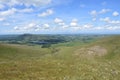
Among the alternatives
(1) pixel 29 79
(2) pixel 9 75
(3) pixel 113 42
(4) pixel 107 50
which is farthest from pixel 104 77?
(3) pixel 113 42

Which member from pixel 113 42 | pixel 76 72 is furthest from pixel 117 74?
pixel 113 42

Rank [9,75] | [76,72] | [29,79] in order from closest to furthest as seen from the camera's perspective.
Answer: [29,79], [9,75], [76,72]

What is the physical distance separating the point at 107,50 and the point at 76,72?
236 ft

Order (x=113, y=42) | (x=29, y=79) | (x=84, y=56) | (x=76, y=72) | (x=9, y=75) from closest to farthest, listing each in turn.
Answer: (x=29, y=79), (x=9, y=75), (x=76, y=72), (x=84, y=56), (x=113, y=42)

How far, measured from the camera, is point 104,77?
34812mm

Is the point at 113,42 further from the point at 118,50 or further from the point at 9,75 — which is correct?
the point at 9,75

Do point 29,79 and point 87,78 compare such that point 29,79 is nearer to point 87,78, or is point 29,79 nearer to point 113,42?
point 87,78

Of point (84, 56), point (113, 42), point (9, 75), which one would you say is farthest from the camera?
point (113, 42)

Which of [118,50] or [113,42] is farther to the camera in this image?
[113,42]

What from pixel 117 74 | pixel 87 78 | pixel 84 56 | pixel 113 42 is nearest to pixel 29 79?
pixel 87 78

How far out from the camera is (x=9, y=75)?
113 feet

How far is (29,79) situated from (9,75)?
4.86 metres

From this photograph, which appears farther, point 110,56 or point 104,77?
point 110,56

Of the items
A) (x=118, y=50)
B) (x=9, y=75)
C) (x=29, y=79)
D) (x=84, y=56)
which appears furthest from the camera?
(x=118, y=50)
